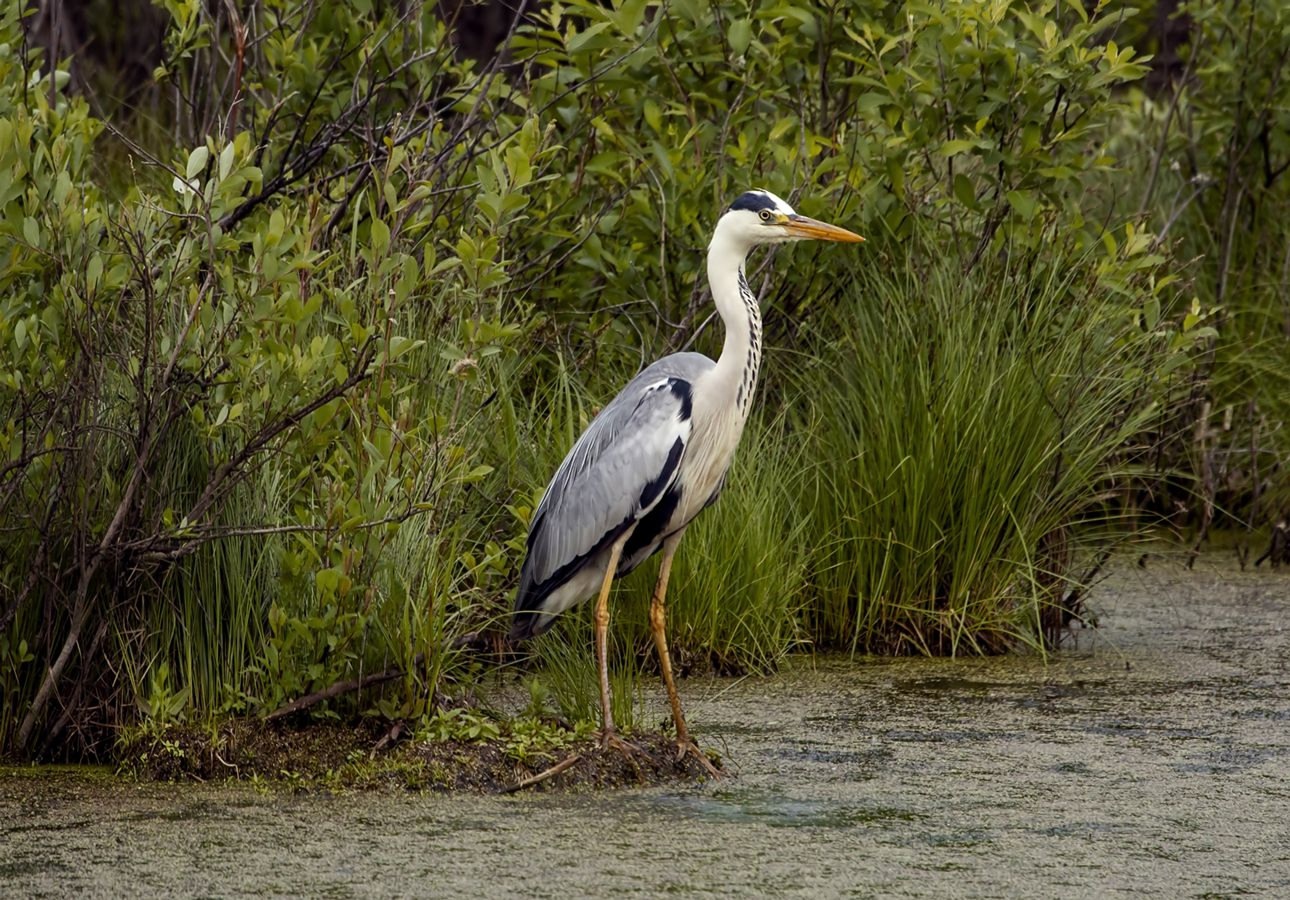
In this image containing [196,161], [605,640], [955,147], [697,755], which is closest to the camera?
[196,161]

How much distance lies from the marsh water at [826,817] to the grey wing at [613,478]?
54 cm


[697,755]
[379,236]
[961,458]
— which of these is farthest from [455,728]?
[961,458]

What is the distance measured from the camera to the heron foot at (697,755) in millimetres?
4176

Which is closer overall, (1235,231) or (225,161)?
(225,161)

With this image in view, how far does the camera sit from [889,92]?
19.4 feet

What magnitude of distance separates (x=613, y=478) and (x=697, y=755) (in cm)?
70

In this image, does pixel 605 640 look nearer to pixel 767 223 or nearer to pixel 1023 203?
pixel 767 223

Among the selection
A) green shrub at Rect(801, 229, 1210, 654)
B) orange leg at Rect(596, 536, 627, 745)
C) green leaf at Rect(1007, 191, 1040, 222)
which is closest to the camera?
orange leg at Rect(596, 536, 627, 745)

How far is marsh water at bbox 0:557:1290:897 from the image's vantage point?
11.3ft

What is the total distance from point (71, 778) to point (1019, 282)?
3.15 metres

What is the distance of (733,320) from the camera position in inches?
181

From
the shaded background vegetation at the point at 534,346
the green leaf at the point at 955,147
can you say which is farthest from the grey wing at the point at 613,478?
the green leaf at the point at 955,147

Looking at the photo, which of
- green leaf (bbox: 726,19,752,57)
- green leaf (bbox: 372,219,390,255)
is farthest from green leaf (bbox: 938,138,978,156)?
green leaf (bbox: 372,219,390,255)

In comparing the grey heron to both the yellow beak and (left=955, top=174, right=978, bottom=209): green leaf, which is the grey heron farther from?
(left=955, top=174, right=978, bottom=209): green leaf
